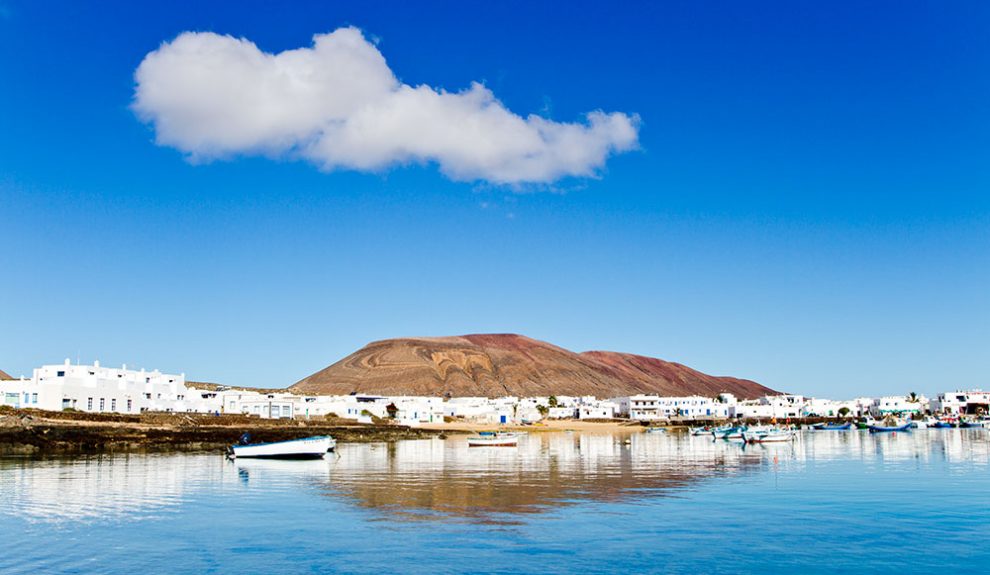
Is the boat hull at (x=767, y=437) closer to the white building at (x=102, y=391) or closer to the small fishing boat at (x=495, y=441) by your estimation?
the small fishing boat at (x=495, y=441)

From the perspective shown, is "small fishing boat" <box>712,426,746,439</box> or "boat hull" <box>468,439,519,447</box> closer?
"boat hull" <box>468,439,519,447</box>

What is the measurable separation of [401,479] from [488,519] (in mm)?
17277

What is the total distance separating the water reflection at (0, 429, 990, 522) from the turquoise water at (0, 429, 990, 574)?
21cm

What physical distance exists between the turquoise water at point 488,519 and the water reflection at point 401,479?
211 mm

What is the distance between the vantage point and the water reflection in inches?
1351

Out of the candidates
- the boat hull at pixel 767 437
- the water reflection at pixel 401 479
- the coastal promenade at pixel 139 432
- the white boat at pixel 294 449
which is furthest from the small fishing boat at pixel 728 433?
the white boat at pixel 294 449

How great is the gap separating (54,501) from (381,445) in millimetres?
55703

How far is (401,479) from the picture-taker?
46750 mm

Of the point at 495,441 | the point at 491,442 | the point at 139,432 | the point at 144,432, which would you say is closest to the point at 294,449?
the point at 139,432

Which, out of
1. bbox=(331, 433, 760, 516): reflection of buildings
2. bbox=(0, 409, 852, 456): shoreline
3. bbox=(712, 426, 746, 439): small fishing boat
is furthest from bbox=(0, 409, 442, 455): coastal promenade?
bbox=(712, 426, 746, 439): small fishing boat

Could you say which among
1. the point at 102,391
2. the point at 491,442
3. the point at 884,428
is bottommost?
the point at 884,428

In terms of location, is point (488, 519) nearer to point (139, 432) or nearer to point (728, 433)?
point (139, 432)

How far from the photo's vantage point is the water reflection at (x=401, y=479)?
34312 mm

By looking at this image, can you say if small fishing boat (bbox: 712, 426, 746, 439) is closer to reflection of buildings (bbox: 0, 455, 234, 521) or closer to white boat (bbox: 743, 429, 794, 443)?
white boat (bbox: 743, 429, 794, 443)
